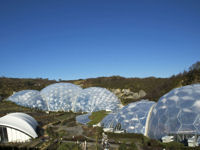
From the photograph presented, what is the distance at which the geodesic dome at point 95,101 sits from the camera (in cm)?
3681

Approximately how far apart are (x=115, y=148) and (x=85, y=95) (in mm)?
24519

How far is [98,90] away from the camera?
131 ft

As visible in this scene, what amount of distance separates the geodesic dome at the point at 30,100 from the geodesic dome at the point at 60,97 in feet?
4.40

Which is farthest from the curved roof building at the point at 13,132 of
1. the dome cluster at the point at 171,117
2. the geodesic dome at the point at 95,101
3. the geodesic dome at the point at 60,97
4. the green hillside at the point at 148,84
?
the green hillside at the point at 148,84

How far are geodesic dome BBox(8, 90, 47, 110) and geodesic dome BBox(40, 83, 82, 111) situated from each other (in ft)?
4.40

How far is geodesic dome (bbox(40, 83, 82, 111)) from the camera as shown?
133 feet

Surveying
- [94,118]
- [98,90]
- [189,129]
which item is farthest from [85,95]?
[189,129]

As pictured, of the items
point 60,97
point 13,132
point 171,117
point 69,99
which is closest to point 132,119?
point 171,117

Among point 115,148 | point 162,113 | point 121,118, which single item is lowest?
point 115,148

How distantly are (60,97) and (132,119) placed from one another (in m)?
25.9

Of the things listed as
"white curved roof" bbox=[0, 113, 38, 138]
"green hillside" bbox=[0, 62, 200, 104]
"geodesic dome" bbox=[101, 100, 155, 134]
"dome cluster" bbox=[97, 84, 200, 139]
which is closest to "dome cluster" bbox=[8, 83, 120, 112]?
"green hillside" bbox=[0, 62, 200, 104]

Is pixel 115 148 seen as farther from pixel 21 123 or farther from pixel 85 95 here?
pixel 85 95

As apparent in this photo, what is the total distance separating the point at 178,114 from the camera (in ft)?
48.8

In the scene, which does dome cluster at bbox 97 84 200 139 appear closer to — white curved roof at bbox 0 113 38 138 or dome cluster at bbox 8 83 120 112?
white curved roof at bbox 0 113 38 138
